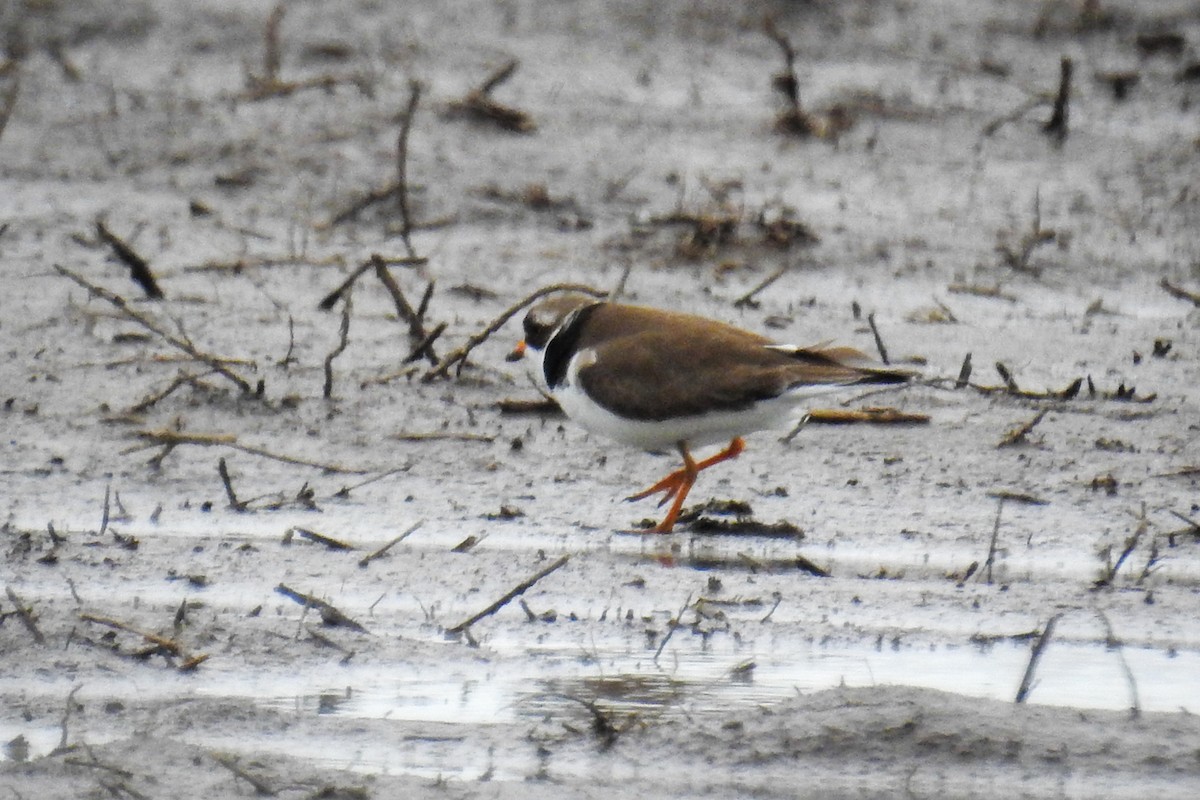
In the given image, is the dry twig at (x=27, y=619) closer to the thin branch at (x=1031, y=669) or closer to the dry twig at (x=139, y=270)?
the thin branch at (x=1031, y=669)

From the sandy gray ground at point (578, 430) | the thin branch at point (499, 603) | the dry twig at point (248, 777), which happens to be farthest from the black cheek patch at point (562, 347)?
the dry twig at point (248, 777)

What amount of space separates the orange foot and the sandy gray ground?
118mm

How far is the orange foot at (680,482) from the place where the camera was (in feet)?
18.7

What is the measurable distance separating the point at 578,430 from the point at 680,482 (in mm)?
767

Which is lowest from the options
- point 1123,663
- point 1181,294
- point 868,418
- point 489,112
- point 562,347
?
point 1123,663

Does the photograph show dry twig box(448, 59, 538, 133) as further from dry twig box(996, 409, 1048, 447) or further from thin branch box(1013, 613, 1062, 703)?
thin branch box(1013, 613, 1062, 703)

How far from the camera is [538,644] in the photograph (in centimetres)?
467

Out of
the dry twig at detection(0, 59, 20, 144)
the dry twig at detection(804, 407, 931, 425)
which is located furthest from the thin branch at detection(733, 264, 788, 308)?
the dry twig at detection(0, 59, 20, 144)

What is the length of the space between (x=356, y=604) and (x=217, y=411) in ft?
6.52

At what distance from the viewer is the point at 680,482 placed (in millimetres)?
6074

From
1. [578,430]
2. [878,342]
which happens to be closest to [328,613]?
[578,430]

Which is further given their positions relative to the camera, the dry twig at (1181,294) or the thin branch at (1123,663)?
the dry twig at (1181,294)

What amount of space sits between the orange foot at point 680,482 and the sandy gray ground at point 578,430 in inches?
4.7

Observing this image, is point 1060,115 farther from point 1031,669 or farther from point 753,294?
point 1031,669
